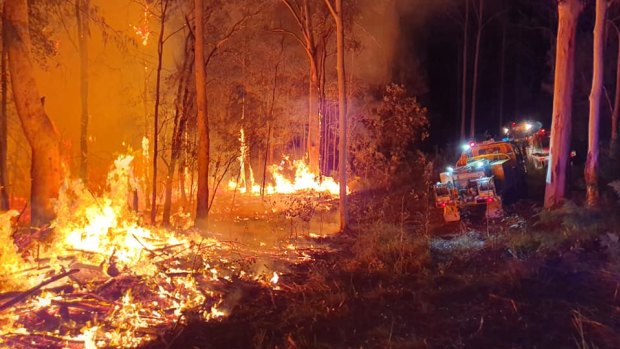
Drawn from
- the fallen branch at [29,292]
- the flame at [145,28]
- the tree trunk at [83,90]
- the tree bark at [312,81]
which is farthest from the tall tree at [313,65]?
the fallen branch at [29,292]

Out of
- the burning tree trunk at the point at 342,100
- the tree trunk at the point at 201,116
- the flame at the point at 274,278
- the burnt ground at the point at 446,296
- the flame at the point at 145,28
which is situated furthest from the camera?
the flame at the point at 145,28

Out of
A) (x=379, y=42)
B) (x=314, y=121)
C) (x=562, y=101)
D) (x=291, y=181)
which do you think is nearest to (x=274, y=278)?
(x=562, y=101)

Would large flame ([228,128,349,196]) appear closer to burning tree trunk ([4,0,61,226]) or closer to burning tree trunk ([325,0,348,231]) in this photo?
burning tree trunk ([325,0,348,231])

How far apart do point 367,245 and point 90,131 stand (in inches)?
624

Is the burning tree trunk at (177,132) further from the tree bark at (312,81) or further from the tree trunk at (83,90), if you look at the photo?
the tree bark at (312,81)

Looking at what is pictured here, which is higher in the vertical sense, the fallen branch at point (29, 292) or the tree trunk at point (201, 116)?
the tree trunk at point (201, 116)

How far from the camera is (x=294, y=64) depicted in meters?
27.7

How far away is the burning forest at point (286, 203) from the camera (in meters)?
7.19

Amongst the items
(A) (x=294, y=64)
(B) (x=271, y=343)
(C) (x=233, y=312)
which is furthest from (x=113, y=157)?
(B) (x=271, y=343)

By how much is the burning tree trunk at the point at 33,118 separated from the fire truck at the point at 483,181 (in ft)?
30.8

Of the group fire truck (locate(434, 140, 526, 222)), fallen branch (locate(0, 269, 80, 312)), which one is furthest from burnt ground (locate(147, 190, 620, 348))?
fire truck (locate(434, 140, 526, 222))

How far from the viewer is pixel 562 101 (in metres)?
14.2

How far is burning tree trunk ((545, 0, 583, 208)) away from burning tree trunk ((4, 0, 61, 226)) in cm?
1220

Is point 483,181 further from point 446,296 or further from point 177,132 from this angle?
point 177,132
